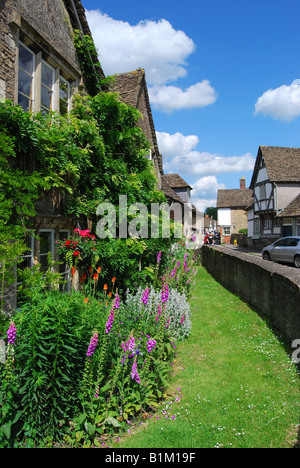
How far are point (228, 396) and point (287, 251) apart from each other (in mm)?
15736

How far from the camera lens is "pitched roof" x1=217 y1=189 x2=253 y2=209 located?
54.5 meters

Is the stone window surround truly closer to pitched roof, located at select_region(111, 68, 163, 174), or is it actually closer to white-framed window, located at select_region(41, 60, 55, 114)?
white-framed window, located at select_region(41, 60, 55, 114)

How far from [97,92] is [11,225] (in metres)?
5.45

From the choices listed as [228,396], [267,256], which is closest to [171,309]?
[228,396]

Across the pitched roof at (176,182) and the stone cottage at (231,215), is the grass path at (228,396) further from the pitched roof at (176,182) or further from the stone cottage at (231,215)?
the stone cottage at (231,215)

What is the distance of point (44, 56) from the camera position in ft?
20.4

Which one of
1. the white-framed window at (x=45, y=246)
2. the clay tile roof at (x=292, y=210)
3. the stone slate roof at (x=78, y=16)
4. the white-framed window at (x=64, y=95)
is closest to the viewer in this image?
the white-framed window at (x=45, y=246)

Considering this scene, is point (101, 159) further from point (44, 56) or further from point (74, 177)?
point (44, 56)

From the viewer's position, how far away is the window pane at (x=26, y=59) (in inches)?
220

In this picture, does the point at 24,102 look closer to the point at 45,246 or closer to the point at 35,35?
the point at 35,35

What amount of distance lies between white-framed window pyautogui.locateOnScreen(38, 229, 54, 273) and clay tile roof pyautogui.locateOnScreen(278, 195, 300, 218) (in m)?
24.9

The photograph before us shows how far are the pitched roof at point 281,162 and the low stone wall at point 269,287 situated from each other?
20.8 metres

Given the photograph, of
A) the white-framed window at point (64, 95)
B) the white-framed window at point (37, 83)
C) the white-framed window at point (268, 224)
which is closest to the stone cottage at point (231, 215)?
the white-framed window at point (268, 224)

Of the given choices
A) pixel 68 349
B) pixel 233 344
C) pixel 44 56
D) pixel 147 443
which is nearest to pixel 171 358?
pixel 233 344
